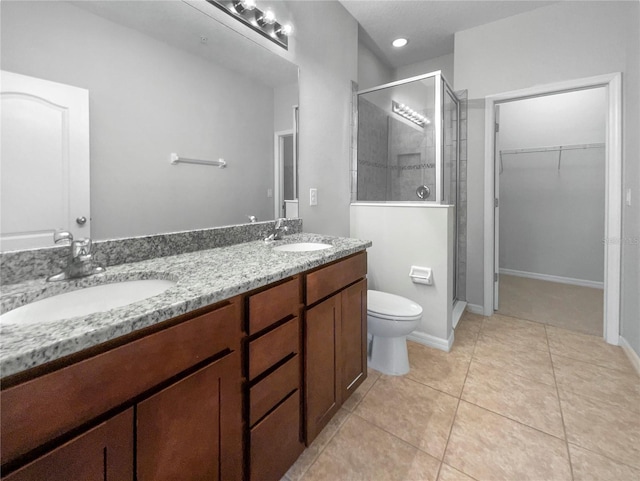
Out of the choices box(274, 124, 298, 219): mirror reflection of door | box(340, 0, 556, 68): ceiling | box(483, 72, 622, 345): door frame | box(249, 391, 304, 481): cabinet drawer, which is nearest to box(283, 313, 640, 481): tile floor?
box(249, 391, 304, 481): cabinet drawer

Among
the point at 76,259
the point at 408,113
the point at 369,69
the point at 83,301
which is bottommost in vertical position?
Result: the point at 83,301

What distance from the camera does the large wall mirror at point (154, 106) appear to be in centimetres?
89

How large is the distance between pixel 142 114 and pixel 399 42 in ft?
8.80

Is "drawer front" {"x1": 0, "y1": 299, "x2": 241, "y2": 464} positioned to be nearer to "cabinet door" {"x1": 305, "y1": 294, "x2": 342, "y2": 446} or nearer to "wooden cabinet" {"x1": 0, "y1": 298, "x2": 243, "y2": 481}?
"wooden cabinet" {"x1": 0, "y1": 298, "x2": 243, "y2": 481}

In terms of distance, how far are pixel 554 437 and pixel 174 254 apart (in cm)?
192

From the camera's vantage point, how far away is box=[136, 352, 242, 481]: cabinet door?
0.65 meters

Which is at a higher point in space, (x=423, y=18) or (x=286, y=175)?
(x=423, y=18)

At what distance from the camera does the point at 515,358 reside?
2.01 meters

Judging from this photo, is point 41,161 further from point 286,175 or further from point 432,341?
point 432,341

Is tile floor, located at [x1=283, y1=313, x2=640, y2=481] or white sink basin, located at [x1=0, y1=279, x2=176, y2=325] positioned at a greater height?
white sink basin, located at [x1=0, y1=279, x2=176, y2=325]

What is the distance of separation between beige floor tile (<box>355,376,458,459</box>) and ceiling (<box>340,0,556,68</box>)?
9.15 ft

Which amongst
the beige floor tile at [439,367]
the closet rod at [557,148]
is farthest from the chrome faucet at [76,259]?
the closet rod at [557,148]

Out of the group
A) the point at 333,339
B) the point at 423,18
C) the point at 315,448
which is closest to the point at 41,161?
the point at 333,339

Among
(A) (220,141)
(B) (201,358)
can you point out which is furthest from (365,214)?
(B) (201,358)
